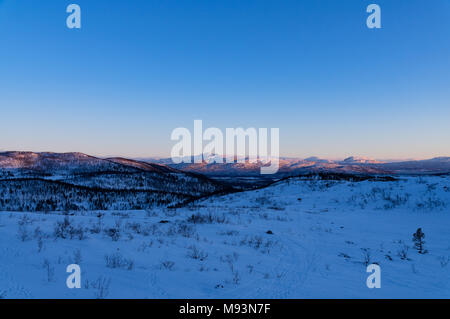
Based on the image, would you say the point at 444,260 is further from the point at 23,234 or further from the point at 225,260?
the point at 23,234

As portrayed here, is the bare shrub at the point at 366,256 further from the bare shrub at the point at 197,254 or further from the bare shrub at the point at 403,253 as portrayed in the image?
the bare shrub at the point at 197,254

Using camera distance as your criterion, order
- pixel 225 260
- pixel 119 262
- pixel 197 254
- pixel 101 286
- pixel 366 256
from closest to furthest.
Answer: pixel 101 286 → pixel 119 262 → pixel 225 260 → pixel 197 254 → pixel 366 256

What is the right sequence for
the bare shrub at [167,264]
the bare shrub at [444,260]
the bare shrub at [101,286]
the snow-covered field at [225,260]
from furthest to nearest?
the bare shrub at [444,260] → the bare shrub at [167,264] → the snow-covered field at [225,260] → the bare shrub at [101,286]

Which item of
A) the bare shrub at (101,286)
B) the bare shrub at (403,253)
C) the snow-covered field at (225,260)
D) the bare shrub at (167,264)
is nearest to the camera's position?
the bare shrub at (101,286)

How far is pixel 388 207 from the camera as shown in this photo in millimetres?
15352

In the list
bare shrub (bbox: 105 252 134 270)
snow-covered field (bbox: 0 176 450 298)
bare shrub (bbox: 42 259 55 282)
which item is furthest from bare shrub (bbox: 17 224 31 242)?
bare shrub (bbox: 105 252 134 270)

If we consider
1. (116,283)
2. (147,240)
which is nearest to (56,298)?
(116,283)

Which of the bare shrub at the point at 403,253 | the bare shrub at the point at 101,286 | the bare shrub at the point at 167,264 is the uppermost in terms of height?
the bare shrub at the point at 101,286

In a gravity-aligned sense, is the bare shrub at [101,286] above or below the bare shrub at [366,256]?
above

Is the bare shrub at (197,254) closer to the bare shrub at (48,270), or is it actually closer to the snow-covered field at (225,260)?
the snow-covered field at (225,260)

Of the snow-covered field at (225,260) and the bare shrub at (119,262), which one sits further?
the bare shrub at (119,262)

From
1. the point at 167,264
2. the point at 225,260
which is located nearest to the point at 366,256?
the point at 225,260

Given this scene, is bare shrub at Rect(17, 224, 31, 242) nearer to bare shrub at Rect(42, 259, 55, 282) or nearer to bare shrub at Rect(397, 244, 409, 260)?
bare shrub at Rect(42, 259, 55, 282)

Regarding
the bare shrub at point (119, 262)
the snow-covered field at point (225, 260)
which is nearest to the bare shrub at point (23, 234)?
the snow-covered field at point (225, 260)
